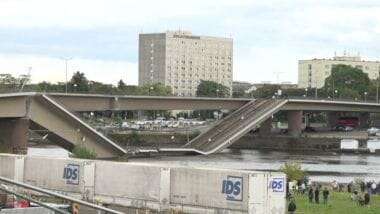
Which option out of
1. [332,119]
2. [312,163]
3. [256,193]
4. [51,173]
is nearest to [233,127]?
[312,163]

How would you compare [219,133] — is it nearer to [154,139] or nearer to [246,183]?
[154,139]

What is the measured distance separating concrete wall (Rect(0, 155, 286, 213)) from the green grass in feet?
24.2

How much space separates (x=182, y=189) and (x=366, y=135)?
11210cm

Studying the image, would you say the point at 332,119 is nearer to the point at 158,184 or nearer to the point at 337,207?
the point at 337,207

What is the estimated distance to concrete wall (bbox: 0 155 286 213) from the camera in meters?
32.9

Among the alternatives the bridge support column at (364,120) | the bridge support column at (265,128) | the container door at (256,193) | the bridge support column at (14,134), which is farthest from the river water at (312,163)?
the bridge support column at (364,120)

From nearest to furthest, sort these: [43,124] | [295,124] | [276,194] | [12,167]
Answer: [276,194]
[12,167]
[43,124]
[295,124]

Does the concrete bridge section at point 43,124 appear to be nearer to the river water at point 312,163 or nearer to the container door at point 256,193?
the river water at point 312,163

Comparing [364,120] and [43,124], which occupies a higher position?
[364,120]

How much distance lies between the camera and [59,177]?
1588 inches

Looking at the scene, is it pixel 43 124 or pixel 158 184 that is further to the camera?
pixel 43 124

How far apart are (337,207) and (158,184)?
12.1 m

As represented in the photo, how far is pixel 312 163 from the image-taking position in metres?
96.3

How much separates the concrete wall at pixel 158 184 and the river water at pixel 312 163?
28.0 meters
